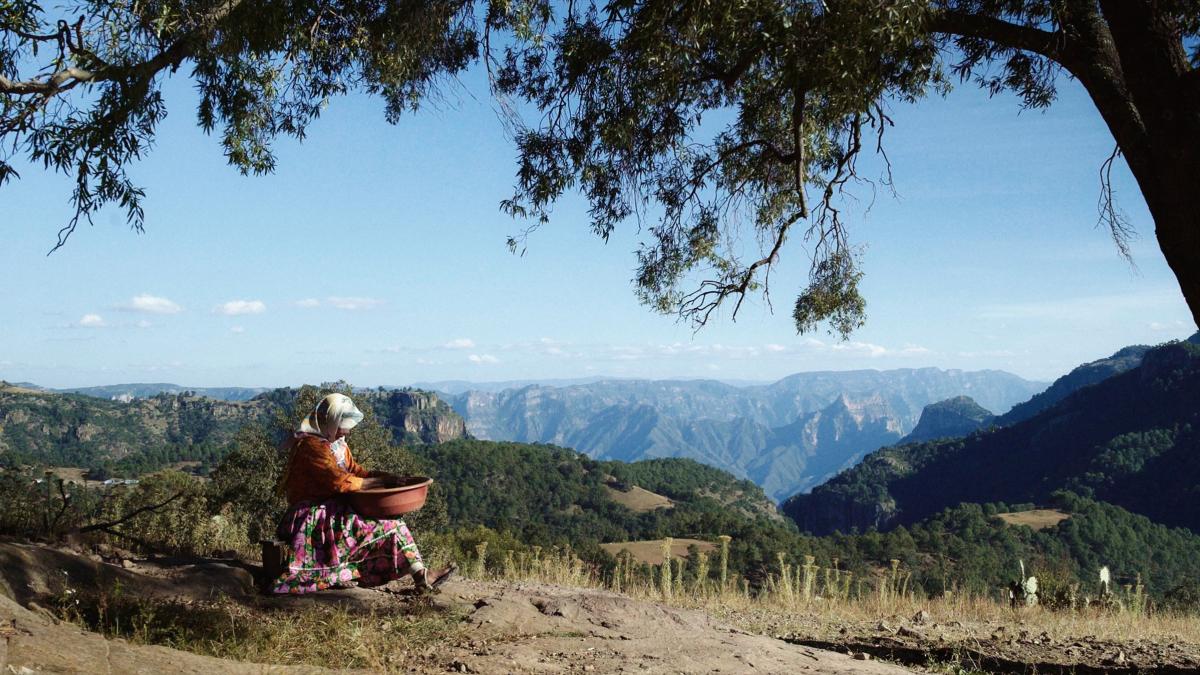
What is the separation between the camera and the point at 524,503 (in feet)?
333

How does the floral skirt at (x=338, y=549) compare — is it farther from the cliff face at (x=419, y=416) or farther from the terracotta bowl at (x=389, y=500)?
the cliff face at (x=419, y=416)

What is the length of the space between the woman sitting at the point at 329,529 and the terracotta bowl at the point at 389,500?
0.60 feet

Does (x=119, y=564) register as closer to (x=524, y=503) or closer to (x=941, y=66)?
(x=941, y=66)

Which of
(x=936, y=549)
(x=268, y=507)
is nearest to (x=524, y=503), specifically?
(x=936, y=549)

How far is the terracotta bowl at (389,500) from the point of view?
587 cm

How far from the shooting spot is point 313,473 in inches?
239

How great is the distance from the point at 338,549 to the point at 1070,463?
130113 millimetres

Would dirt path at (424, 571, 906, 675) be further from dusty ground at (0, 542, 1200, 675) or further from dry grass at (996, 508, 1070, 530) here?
dry grass at (996, 508, 1070, 530)

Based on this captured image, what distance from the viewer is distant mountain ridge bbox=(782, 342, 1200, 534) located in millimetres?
99750

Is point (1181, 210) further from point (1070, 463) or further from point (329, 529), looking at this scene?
point (1070, 463)

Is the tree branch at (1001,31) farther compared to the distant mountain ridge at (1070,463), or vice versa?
the distant mountain ridge at (1070,463)

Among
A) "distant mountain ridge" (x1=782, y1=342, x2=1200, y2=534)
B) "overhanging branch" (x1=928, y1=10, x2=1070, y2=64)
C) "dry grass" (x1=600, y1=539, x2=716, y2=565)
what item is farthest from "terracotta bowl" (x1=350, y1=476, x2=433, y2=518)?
"distant mountain ridge" (x1=782, y1=342, x2=1200, y2=534)

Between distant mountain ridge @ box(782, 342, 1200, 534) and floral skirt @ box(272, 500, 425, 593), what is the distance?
336 feet

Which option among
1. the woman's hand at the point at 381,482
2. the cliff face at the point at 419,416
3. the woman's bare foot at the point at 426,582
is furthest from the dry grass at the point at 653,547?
the cliff face at the point at 419,416
